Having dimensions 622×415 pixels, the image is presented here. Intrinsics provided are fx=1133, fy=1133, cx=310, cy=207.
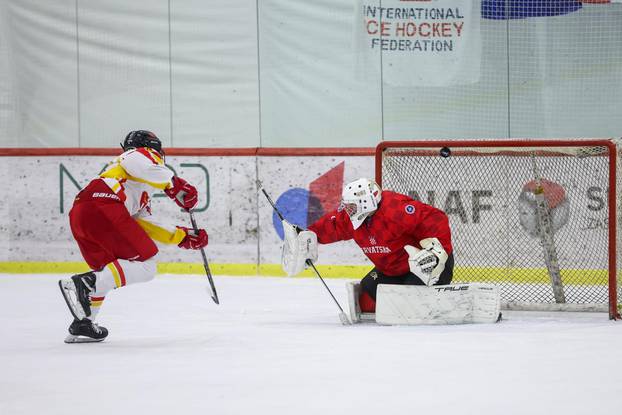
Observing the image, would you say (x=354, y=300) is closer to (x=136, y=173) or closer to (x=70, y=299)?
(x=136, y=173)

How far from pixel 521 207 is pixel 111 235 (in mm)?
2574

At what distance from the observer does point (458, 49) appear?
8047 mm

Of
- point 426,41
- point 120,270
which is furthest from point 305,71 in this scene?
point 120,270

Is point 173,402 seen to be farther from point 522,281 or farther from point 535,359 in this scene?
point 522,281

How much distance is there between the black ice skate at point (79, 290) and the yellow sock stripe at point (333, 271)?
2.30m

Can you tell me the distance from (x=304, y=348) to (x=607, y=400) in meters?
1.50

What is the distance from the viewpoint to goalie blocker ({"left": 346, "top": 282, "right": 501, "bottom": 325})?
5.30m

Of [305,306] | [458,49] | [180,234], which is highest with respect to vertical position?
[458,49]

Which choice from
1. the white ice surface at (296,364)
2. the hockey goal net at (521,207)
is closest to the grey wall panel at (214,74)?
the hockey goal net at (521,207)

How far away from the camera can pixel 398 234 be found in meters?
5.34

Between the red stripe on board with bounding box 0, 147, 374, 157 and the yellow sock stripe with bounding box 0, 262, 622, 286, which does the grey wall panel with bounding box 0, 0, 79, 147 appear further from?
the yellow sock stripe with bounding box 0, 262, 622, 286

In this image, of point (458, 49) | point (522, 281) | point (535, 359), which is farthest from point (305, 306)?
point (458, 49)

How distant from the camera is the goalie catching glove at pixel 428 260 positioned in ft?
16.9

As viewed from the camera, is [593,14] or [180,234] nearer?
[180,234]
